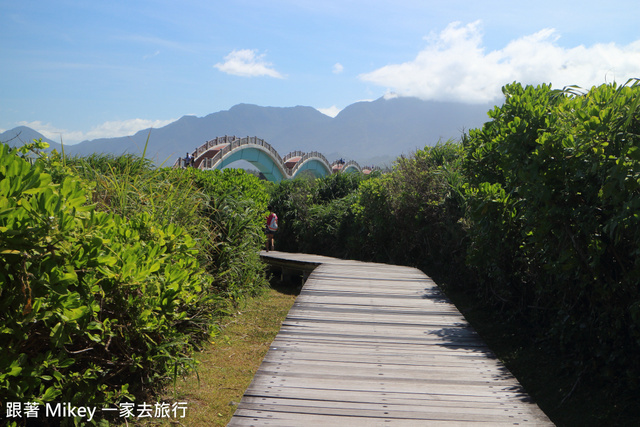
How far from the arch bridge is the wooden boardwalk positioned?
85.8 ft

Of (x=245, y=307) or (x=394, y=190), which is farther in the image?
(x=394, y=190)

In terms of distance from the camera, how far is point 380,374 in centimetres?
392

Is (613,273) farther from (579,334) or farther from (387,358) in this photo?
(387,358)

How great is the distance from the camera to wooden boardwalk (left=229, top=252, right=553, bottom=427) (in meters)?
3.21

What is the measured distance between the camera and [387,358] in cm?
431

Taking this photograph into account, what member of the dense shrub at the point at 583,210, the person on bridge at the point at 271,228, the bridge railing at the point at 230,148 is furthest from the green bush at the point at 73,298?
the bridge railing at the point at 230,148

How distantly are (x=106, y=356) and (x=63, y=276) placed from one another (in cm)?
126

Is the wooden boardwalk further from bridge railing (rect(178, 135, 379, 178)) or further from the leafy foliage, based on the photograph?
bridge railing (rect(178, 135, 379, 178))

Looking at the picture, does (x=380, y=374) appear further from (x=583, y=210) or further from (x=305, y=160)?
(x=305, y=160)

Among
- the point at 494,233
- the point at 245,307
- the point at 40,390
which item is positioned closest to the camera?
the point at 40,390

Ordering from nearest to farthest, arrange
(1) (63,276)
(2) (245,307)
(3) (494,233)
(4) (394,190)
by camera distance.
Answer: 1. (1) (63,276)
2. (3) (494,233)
3. (2) (245,307)
4. (4) (394,190)

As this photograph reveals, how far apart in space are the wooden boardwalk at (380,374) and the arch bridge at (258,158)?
1030 inches

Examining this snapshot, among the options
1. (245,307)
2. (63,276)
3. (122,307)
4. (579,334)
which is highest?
(63,276)

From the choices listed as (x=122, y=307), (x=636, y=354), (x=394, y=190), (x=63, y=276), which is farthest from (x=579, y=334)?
(x=394, y=190)
